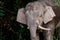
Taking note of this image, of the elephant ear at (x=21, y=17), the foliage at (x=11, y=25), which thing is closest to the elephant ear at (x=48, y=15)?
the elephant ear at (x=21, y=17)

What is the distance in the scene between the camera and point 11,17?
486 centimetres

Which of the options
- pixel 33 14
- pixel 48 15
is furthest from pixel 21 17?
pixel 48 15

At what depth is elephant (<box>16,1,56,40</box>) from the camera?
4.07 metres

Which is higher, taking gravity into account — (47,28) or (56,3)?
(56,3)

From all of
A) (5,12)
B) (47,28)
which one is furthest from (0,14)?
(47,28)

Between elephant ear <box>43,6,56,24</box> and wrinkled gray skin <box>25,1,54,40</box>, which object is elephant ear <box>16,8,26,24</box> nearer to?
wrinkled gray skin <box>25,1,54,40</box>

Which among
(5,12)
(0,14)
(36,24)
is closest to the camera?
(36,24)

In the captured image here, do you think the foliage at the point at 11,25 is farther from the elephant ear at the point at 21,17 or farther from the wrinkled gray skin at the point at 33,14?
the wrinkled gray skin at the point at 33,14

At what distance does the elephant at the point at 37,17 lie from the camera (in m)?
4.07

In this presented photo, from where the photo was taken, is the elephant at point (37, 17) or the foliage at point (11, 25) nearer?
the elephant at point (37, 17)

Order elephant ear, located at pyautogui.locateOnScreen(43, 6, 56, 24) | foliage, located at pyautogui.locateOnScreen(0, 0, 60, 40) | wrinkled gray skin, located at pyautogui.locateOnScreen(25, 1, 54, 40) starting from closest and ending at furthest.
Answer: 1. wrinkled gray skin, located at pyautogui.locateOnScreen(25, 1, 54, 40)
2. elephant ear, located at pyautogui.locateOnScreen(43, 6, 56, 24)
3. foliage, located at pyautogui.locateOnScreen(0, 0, 60, 40)

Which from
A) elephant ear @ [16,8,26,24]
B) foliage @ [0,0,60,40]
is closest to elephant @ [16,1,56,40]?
elephant ear @ [16,8,26,24]

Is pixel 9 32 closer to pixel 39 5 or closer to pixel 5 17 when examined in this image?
pixel 5 17

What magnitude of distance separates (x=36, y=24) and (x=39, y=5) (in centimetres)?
25
